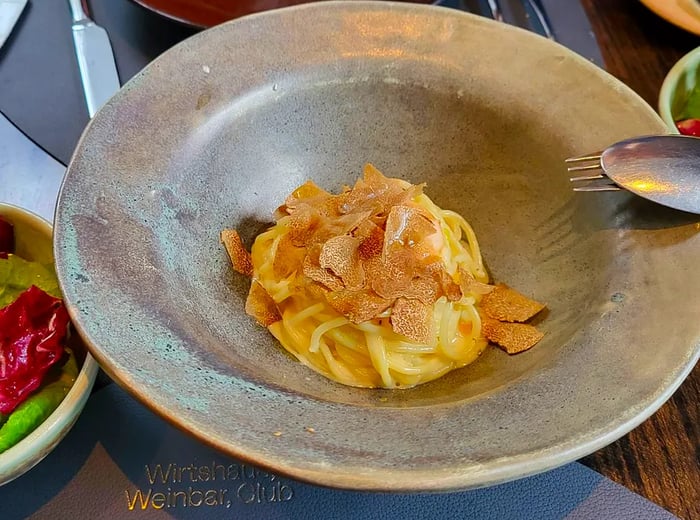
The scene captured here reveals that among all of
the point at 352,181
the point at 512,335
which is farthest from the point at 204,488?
the point at 352,181

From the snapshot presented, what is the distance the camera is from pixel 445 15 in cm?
177

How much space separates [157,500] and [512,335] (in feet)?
2.73

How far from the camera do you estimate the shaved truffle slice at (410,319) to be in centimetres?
134

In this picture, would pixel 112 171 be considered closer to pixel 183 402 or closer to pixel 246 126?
pixel 246 126

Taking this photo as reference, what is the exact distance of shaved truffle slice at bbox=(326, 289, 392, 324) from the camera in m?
1.35

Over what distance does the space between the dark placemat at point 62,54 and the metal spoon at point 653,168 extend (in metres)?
0.88

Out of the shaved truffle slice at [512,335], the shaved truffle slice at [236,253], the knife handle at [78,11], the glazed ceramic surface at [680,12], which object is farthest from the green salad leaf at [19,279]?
the glazed ceramic surface at [680,12]

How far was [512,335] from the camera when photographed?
1.42 metres

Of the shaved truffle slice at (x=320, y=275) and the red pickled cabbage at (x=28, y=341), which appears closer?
the red pickled cabbage at (x=28, y=341)

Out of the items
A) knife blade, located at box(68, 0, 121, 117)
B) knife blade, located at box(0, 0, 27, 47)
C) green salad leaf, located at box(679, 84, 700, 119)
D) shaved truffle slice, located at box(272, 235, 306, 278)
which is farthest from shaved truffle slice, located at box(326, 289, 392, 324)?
knife blade, located at box(0, 0, 27, 47)

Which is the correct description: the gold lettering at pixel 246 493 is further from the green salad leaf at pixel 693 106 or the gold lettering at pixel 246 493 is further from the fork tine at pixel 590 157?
the green salad leaf at pixel 693 106

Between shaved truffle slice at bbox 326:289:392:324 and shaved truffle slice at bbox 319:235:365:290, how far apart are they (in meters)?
0.02

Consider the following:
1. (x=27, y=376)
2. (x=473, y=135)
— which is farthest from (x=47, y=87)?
(x=473, y=135)

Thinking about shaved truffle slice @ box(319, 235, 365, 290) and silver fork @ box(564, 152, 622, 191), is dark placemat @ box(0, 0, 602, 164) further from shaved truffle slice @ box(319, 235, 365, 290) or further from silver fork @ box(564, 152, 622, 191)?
shaved truffle slice @ box(319, 235, 365, 290)
